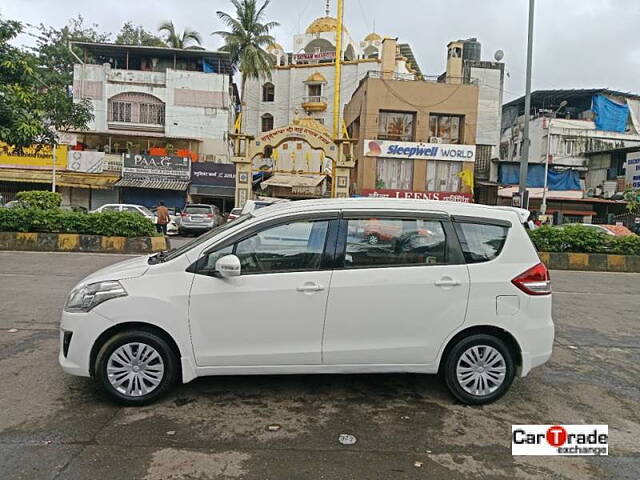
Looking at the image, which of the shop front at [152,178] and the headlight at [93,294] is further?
the shop front at [152,178]

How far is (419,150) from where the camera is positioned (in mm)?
31484

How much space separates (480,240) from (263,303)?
1950 mm

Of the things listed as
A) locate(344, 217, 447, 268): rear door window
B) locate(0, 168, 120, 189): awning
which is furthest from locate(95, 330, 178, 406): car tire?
locate(0, 168, 120, 189): awning

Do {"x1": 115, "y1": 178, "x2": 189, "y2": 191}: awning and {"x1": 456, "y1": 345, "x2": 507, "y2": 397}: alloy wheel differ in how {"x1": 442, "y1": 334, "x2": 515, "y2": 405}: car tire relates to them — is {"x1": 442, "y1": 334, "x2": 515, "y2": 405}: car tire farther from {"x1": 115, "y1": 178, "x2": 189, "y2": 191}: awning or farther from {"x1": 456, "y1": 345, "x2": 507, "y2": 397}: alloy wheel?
{"x1": 115, "y1": 178, "x2": 189, "y2": 191}: awning

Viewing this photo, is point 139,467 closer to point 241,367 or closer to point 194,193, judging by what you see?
point 241,367

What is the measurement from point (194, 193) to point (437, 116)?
54.2 feet

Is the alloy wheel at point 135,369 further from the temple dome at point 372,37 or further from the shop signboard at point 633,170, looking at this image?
the temple dome at point 372,37

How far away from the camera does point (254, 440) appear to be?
348cm

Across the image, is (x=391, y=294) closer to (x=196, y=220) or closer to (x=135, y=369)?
(x=135, y=369)

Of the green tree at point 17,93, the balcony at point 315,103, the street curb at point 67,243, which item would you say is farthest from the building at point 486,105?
the green tree at point 17,93

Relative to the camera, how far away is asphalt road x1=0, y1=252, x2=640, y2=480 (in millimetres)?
3152

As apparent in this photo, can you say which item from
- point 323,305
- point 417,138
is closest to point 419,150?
point 417,138

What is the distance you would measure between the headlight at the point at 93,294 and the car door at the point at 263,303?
0.62 meters

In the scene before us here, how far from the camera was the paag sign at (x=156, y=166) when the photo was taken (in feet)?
98.5
